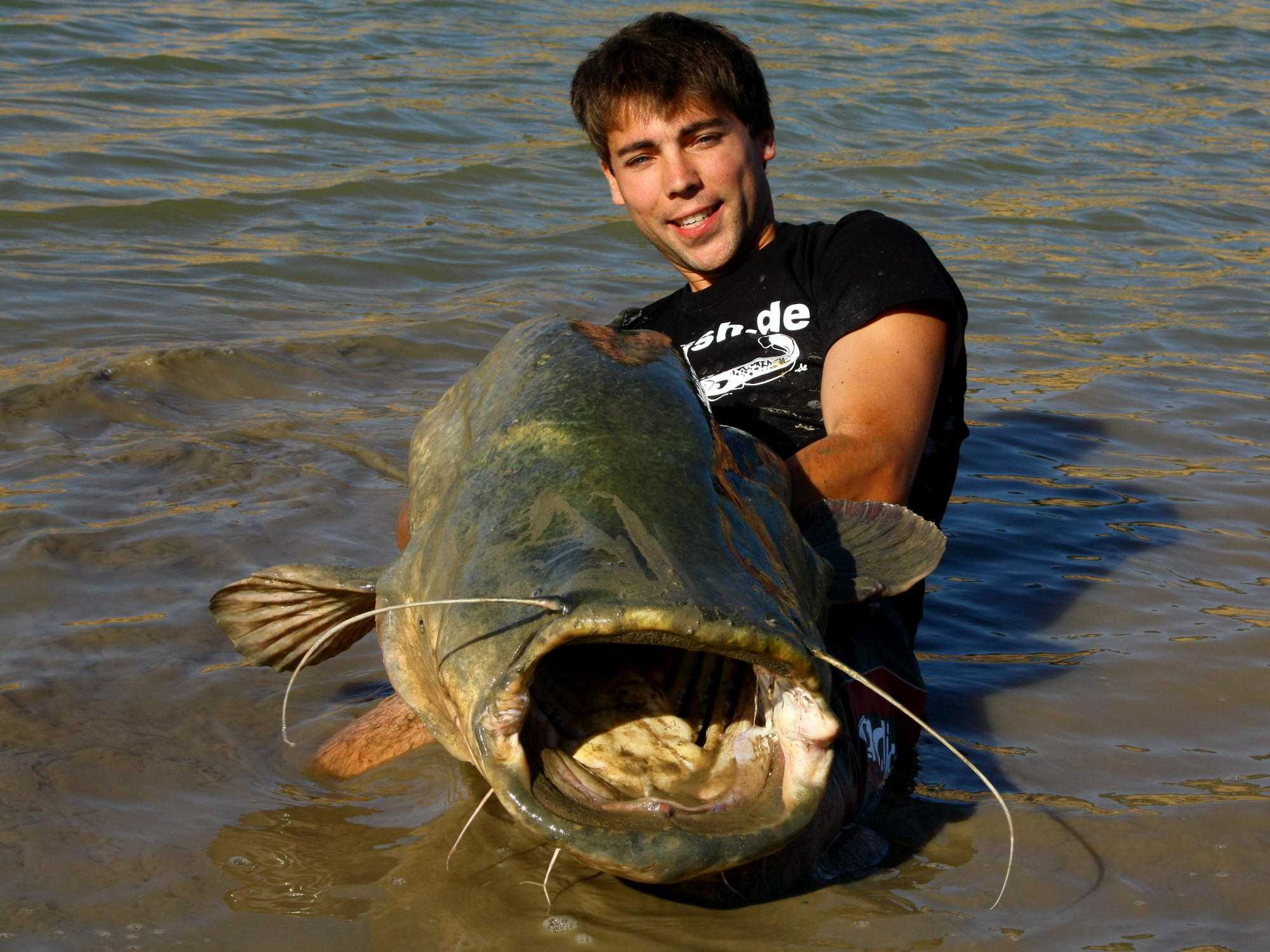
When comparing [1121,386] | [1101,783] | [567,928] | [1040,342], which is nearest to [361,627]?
[567,928]

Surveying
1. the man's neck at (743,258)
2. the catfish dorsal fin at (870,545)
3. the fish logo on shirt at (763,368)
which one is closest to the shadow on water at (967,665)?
the catfish dorsal fin at (870,545)

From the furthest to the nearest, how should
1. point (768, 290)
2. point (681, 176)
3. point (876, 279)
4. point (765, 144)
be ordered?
point (765, 144), point (681, 176), point (768, 290), point (876, 279)

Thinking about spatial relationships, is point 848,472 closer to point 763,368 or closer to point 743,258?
point 763,368

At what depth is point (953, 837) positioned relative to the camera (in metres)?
2.38

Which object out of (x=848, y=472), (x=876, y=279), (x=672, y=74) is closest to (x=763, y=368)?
(x=876, y=279)

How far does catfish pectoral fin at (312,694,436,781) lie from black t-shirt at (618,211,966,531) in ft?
3.14

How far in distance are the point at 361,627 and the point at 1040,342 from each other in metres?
4.52

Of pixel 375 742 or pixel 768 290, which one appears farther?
pixel 768 290

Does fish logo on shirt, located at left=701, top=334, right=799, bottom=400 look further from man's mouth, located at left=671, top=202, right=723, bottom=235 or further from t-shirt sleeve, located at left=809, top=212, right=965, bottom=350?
man's mouth, located at left=671, top=202, right=723, bottom=235

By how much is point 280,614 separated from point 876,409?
1.19 m

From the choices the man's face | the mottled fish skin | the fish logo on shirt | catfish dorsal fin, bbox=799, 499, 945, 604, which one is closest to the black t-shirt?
the fish logo on shirt

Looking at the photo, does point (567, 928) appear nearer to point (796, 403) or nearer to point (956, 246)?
point (796, 403)

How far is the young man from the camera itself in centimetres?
267

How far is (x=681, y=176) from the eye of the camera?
10.8 ft
